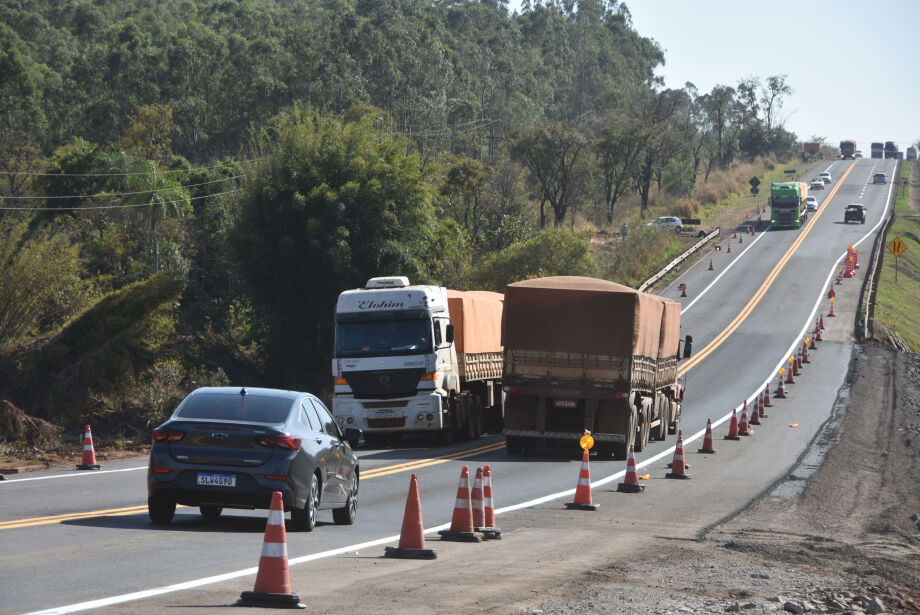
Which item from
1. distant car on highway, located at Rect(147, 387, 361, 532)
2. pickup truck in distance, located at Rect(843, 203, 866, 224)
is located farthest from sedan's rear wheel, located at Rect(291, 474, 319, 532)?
pickup truck in distance, located at Rect(843, 203, 866, 224)

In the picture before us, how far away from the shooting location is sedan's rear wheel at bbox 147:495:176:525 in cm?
1246

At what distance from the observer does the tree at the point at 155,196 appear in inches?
1982

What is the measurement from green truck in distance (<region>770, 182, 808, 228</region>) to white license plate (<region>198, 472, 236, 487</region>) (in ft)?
280

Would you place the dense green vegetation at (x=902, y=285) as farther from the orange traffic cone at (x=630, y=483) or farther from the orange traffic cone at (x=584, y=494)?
the orange traffic cone at (x=584, y=494)

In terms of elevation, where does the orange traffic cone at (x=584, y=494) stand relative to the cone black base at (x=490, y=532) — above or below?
below

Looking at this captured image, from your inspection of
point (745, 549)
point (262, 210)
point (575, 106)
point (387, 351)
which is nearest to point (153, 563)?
point (745, 549)

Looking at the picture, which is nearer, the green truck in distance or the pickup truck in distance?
the green truck in distance

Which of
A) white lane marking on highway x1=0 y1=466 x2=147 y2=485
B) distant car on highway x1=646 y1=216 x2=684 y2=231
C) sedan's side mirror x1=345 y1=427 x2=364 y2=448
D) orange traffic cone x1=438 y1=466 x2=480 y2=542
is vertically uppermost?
distant car on highway x1=646 y1=216 x2=684 y2=231

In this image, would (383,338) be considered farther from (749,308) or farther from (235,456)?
(749,308)

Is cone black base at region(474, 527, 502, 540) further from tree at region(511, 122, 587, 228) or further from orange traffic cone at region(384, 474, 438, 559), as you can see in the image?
tree at region(511, 122, 587, 228)

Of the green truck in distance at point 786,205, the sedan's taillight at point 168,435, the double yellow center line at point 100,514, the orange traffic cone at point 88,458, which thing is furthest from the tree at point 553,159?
the sedan's taillight at point 168,435

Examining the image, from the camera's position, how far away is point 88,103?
279 feet

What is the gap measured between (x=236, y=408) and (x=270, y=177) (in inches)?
1148

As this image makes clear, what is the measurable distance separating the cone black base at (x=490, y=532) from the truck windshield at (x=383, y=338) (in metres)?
12.8
